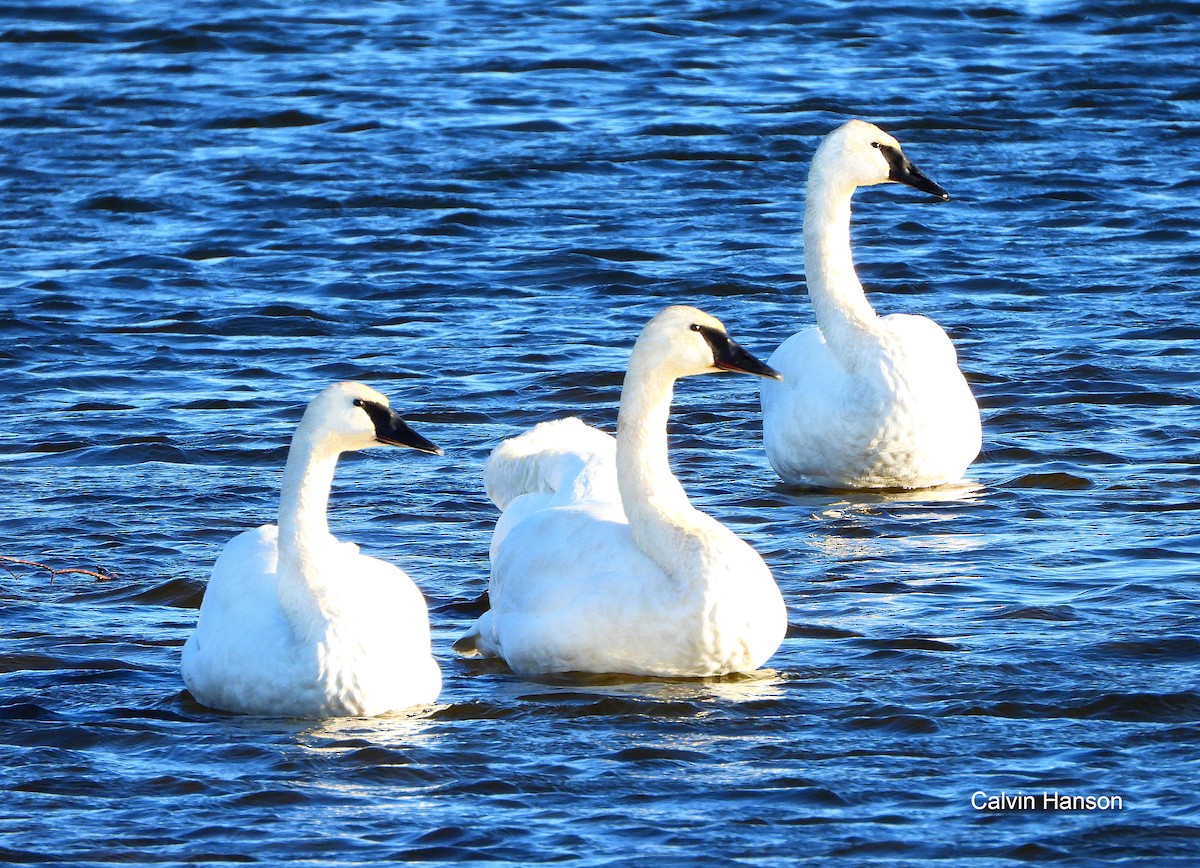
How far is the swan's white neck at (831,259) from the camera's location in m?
10.7

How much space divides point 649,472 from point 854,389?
2483 mm

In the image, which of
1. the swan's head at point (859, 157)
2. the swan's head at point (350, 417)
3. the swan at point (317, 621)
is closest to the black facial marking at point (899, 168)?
the swan's head at point (859, 157)

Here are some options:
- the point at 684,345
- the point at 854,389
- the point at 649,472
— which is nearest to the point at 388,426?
the point at 649,472

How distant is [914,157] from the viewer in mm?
17391

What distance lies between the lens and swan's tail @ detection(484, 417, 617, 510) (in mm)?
9102

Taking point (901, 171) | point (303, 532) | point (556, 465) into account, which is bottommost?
point (556, 465)

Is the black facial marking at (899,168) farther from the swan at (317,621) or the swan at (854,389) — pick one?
the swan at (317,621)

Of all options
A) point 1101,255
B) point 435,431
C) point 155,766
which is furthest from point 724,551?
point 1101,255

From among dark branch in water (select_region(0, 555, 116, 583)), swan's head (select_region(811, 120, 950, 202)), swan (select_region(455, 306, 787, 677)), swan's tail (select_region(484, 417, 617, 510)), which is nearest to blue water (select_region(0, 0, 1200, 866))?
dark branch in water (select_region(0, 555, 116, 583))

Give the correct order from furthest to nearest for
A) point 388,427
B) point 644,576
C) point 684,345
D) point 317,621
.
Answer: point 684,345, point 644,576, point 388,427, point 317,621

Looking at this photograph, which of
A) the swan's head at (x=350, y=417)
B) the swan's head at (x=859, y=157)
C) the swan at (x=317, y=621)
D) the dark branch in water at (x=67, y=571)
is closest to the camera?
the swan at (x=317, y=621)

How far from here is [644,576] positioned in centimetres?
802

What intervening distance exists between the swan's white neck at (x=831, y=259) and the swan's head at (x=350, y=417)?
3394 mm

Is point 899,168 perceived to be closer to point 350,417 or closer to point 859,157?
point 859,157
